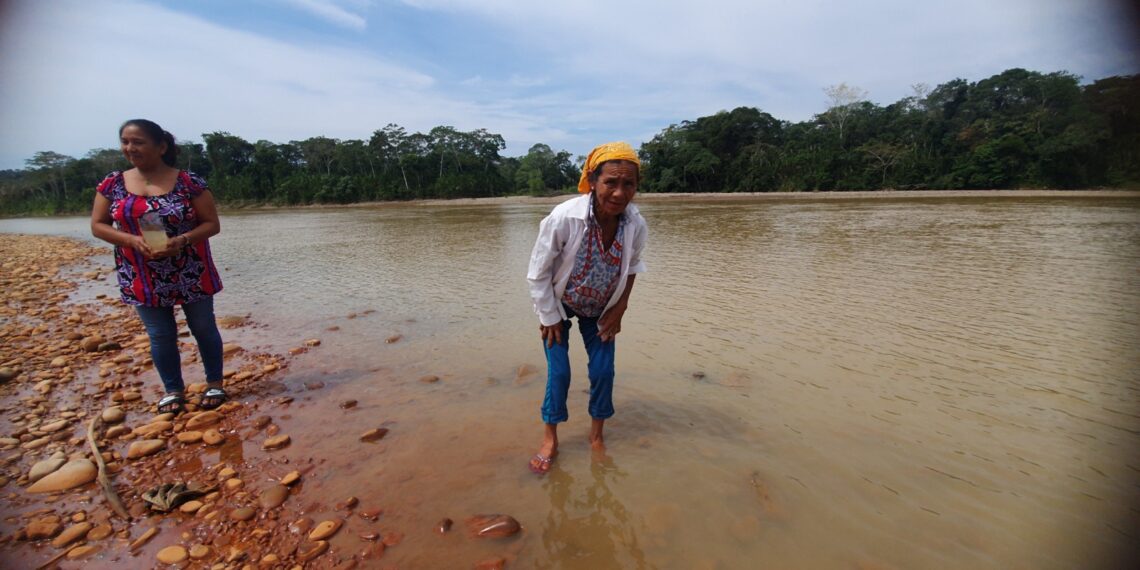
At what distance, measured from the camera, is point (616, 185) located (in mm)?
2295

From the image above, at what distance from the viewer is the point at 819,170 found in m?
51.9

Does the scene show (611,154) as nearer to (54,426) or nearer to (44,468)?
(44,468)

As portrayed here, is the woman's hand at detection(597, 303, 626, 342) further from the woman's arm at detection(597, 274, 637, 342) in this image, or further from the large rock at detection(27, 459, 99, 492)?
the large rock at detection(27, 459, 99, 492)

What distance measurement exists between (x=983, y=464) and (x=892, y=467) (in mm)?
472

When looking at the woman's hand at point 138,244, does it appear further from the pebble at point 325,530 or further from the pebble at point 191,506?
the pebble at point 325,530

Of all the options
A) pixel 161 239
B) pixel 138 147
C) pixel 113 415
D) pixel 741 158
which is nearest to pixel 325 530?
pixel 161 239

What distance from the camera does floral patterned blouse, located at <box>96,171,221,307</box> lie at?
3.00m

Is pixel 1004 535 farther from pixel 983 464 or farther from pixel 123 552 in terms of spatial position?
pixel 123 552

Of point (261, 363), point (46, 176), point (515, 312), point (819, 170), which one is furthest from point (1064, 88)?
point (46, 176)

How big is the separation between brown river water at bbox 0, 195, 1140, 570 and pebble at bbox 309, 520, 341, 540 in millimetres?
228

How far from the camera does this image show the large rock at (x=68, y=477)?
244cm

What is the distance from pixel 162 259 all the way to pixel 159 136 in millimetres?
776

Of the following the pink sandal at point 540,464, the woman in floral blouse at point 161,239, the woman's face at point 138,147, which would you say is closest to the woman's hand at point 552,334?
the pink sandal at point 540,464

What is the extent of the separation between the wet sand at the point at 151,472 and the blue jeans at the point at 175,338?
0.24m
